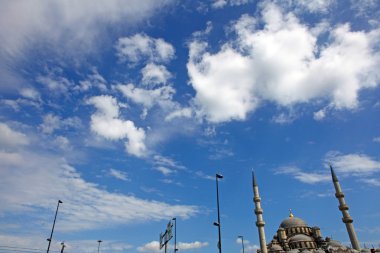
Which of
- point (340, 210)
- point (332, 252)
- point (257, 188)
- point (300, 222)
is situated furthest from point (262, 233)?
point (300, 222)

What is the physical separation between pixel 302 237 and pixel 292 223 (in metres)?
8.85

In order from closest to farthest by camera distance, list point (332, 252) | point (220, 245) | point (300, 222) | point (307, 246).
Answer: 1. point (220, 245)
2. point (332, 252)
3. point (307, 246)
4. point (300, 222)

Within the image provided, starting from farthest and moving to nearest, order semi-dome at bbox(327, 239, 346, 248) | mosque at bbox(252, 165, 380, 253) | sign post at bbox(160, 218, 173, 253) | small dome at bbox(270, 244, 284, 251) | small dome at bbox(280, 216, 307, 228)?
1. small dome at bbox(280, 216, 307, 228)
2. semi-dome at bbox(327, 239, 346, 248)
3. small dome at bbox(270, 244, 284, 251)
4. mosque at bbox(252, 165, 380, 253)
5. sign post at bbox(160, 218, 173, 253)

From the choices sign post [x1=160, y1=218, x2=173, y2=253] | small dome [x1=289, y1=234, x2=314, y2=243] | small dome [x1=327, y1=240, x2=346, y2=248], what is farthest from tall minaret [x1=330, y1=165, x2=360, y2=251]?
sign post [x1=160, y1=218, x2=173, y2=253]

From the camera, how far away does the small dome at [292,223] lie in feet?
271

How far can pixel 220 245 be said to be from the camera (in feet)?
88.0

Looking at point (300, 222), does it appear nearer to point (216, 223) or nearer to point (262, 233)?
point (262, 233)

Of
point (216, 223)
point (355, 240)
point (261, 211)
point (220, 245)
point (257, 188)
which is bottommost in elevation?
point (220, 245)

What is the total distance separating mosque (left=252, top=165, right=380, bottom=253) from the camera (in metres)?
63.9

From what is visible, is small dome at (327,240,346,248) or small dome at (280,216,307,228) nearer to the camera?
small dome at (327,240,346,248)

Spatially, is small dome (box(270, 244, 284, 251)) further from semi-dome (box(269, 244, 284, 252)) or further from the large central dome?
the large central dome

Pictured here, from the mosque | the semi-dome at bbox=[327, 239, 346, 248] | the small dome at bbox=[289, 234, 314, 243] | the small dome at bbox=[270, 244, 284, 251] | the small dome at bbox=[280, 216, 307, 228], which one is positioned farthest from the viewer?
the small dome at bbox=[280, 216, 307, 228]

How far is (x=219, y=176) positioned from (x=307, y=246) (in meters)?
55.4

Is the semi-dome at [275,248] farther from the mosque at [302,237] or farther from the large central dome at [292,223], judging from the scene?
the large central dome at [292,223]
